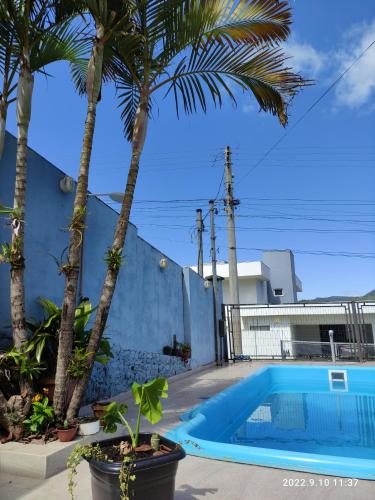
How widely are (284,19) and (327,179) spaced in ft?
40.3

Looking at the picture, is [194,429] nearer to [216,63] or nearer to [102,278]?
[102,278]

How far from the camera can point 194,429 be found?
4.55 m

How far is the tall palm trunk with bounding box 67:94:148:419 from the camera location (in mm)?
3785

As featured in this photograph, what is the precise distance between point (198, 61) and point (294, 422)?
6012 mm

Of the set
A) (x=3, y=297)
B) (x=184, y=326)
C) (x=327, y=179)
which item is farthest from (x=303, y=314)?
(x=3, y=297)

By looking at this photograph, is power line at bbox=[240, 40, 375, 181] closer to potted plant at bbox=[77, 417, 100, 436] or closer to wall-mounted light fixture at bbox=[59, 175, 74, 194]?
wall-mounted light fixture at bbox=[59, 175, 74, 194]

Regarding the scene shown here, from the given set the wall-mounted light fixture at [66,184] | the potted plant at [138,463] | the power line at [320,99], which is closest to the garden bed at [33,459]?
the potted plant at [138,463]

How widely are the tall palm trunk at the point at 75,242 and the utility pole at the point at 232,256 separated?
10.7m

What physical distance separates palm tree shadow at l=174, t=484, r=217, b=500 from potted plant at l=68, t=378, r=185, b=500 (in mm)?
681

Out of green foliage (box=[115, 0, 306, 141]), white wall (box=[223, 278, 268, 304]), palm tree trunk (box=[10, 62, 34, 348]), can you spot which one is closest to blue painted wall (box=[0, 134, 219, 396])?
palm tree trunk (box=[10, 62, 34, 348])

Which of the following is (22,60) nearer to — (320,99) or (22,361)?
(22,361)

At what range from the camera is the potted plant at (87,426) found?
3715 mm

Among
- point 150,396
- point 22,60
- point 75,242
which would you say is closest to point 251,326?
point 75,242

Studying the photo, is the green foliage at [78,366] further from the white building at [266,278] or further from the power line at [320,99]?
the white building at [266,278]
